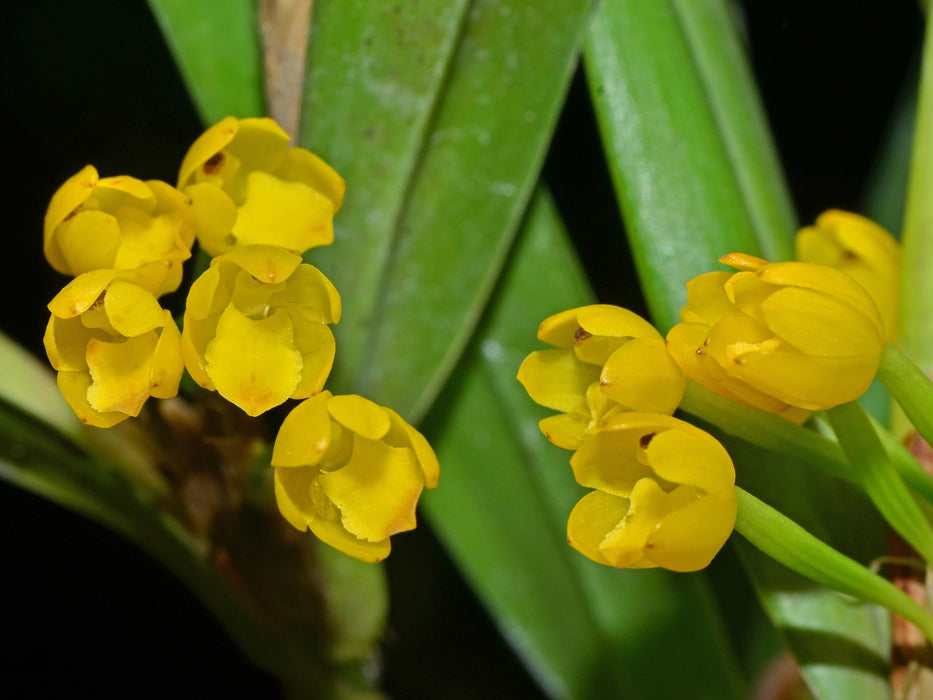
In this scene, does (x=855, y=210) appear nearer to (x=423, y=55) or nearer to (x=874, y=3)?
(x=874, y=3)

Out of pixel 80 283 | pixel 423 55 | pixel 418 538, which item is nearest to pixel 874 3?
pixel 423 55

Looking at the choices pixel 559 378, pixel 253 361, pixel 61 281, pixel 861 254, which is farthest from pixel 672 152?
pixel 61 281

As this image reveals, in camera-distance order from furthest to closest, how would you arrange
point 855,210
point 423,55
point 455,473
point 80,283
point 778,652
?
point 855,210 < point 778,652 < point 455,473 < point 423,55 < point 80,283

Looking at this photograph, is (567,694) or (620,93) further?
(567,694)

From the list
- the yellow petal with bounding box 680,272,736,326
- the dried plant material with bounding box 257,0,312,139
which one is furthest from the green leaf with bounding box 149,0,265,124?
the yellow petal with bounding box 680,272,736,326

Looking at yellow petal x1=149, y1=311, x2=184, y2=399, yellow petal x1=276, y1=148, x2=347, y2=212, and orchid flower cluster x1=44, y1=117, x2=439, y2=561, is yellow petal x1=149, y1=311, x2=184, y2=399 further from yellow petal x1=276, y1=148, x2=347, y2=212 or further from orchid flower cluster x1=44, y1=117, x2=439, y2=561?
yellow petal x1=276, y1=148, x2=347, y2=212

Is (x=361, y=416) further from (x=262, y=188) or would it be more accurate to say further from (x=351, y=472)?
(x=262, y=188)

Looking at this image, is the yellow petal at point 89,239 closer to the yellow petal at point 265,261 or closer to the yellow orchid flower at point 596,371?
the yellow petal at point 265,261

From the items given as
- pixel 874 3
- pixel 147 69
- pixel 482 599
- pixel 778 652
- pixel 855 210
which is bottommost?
pixel 778 652
